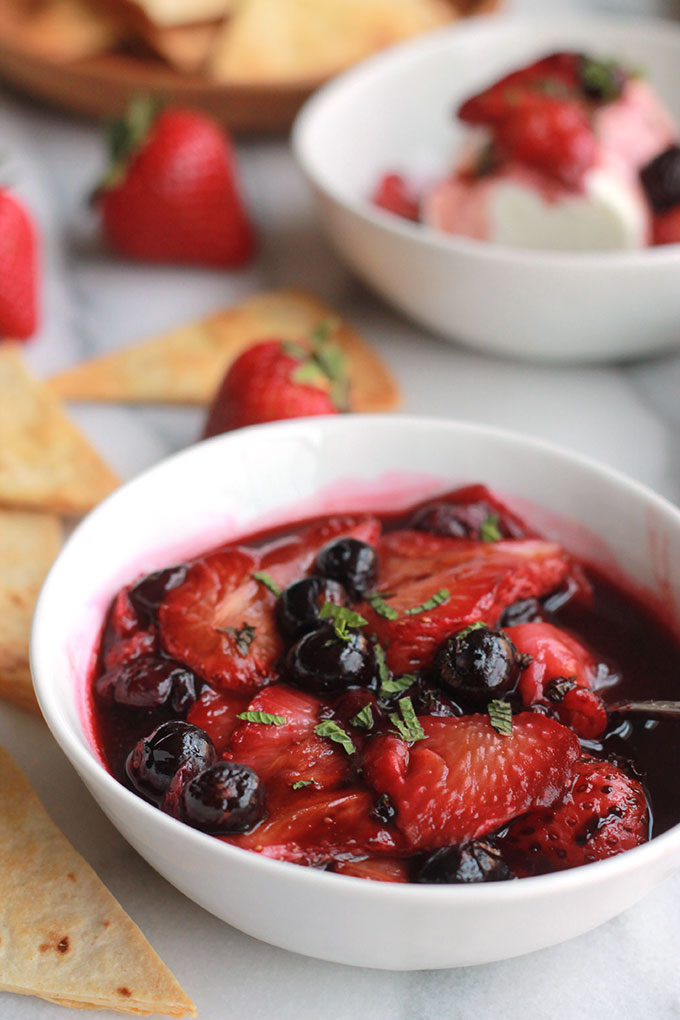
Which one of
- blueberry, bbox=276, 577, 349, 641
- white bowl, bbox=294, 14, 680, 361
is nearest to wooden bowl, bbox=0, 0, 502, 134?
white bowl, bbox=294, 14, 680, 361

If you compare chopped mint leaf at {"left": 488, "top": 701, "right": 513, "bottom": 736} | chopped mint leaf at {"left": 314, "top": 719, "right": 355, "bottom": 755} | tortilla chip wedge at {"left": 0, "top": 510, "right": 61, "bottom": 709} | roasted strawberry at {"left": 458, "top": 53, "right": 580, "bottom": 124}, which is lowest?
tortilla chip wedge at {"left": 0, "top": 510, "right": 61, "bottom": 709}

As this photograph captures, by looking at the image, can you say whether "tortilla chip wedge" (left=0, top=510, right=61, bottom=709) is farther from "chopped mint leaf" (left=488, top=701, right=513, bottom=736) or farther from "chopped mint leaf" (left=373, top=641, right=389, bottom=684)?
"chopped mint leaf" (left=488, top=701, right=513, bottom=736)

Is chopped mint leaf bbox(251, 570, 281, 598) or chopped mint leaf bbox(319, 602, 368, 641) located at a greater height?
chopped mint leaf bbox(319, 602, 368, 641)

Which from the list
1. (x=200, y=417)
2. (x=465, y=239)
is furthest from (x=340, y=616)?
(x=465, y=239)

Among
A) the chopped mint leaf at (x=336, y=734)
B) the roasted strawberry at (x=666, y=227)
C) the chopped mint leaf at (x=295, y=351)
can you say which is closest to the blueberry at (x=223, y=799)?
the chopped mint leaf at (x=336, y=734)

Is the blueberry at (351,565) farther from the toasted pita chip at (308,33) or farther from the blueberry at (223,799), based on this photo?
the toasted pita chip at (308,33)

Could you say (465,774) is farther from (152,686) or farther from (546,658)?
(152,686)
